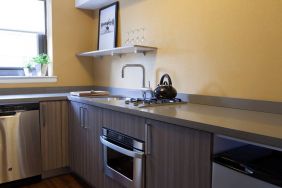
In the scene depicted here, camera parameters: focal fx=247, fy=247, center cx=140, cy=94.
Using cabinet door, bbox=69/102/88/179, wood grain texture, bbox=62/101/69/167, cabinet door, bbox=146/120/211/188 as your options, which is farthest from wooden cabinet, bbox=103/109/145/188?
wood grain texture, bbox=62/101/69/167

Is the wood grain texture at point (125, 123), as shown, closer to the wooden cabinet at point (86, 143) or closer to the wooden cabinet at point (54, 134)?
the wooden cabinet at point (86, 143)

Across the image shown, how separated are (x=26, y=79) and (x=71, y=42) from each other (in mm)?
767

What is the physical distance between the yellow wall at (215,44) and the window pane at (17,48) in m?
1.46

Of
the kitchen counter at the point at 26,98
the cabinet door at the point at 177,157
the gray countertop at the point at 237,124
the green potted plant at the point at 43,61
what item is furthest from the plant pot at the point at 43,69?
the cabinet door at the point at 177,157

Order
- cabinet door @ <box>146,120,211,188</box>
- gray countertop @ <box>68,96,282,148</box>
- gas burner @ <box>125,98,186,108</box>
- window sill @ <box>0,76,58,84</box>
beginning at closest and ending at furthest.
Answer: gray countertop @ <box>68,96,282,148</box>, cabinet door @ <box>146,120,211,188</box>, gas burner @ <box>125,98,186,108</box>, window sill @ <box>0,76,58,84</box>

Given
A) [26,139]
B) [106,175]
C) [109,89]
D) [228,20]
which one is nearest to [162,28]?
[228,20]

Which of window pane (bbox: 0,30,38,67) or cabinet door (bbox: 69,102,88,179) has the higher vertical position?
window pane (bbox: 0,30,38,67)

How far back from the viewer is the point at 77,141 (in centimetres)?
262

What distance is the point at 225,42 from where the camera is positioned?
6.01ft

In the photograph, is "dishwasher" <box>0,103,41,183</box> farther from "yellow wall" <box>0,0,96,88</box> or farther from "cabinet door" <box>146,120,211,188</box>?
"cabinet door" <box>146,120,211,188</box>

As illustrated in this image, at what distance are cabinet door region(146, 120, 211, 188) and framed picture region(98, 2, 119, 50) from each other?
171 cm

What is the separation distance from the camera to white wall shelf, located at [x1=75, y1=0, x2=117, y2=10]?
3028 millimetres

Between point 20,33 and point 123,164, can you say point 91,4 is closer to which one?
point 20,33

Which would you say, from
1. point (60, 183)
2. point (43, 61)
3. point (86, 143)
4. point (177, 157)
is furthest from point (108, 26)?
point (177, 157)
